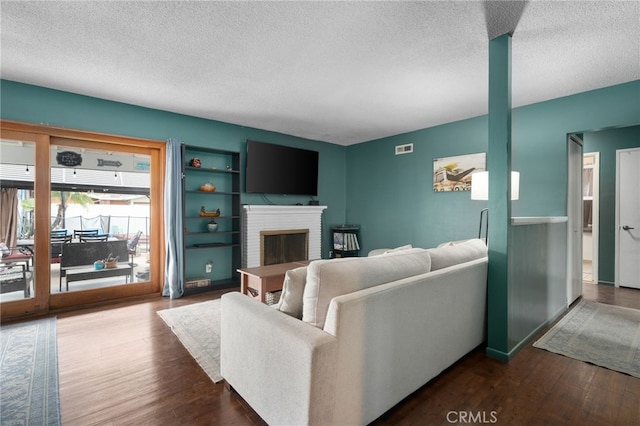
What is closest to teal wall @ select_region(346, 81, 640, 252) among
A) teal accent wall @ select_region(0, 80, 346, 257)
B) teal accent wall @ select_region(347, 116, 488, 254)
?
teal accent wall @ select_region(347, 116, 488, 254)

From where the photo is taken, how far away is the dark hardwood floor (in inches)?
66.0

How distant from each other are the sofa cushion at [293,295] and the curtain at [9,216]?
338cm

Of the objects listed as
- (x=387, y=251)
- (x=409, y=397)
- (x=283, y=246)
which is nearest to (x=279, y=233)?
(x=283, y=246)

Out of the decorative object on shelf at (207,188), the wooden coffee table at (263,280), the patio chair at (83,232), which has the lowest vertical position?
the wooden coffee table at (263,280)

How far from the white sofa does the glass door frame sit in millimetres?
2784

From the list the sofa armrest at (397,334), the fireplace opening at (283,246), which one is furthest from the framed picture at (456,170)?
the sofa armrest at (397,334)

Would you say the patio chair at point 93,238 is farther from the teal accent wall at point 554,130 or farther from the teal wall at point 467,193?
the teal accent wall at point 554,130

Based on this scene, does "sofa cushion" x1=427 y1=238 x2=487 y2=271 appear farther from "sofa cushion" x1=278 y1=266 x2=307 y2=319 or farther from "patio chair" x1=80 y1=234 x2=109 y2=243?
"patio chair" x1=80 y1=234 x2=109 y2=243

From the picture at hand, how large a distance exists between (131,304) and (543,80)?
5.21m

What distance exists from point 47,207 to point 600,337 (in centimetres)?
566

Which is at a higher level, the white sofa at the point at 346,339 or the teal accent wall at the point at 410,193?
the teal accent wall at the point at 410,193

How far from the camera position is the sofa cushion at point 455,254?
Answer: 7.18 feet

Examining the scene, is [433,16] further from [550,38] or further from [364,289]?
[364,289]

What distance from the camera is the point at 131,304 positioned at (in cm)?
369
